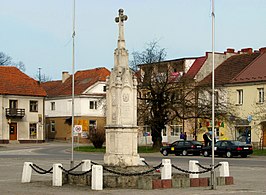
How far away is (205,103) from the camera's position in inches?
2233

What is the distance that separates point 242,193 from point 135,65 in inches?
1504

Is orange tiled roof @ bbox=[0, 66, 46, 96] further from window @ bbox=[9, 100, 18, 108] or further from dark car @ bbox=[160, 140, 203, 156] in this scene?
dark car @ bbox=[160, 140, 203, 156]

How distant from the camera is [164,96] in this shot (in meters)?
56.4

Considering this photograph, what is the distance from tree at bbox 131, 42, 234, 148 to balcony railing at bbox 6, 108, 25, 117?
28381 mm

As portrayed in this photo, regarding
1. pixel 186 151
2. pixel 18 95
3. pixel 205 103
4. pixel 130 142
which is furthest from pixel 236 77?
pixel 130 142

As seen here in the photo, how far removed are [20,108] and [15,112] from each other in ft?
4.79

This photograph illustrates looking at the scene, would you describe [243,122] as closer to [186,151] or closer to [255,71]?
[255,71]

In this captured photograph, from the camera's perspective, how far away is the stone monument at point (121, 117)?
879 inches

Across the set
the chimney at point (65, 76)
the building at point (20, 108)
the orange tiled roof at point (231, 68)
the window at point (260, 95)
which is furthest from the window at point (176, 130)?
the chimney at point (65, 76)

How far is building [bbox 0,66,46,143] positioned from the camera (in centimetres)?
8050

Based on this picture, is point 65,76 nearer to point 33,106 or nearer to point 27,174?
point 33,106

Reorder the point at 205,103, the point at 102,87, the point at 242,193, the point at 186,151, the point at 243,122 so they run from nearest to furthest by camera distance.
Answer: the point at 242,193 → the point at 186,151 → the point at 205,103 → the point at 243,122 → the point at 102,87

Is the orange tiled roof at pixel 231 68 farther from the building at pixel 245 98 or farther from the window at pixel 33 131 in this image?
the window at pixel 33 131

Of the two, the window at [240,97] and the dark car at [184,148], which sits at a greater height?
the window at [240,97]
